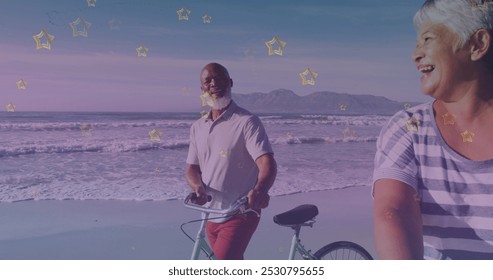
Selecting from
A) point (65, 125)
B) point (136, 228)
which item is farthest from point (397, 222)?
point (65, 125)

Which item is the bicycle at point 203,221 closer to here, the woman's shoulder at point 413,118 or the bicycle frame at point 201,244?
the bicycle frame at point 201,244

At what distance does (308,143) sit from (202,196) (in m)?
3.17

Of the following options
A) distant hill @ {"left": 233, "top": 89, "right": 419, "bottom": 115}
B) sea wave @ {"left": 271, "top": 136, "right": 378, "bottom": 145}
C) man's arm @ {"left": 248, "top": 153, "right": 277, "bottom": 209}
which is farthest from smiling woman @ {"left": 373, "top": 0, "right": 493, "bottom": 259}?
sea wave @ {"left": 271, "top": 136, "right": 378, "bottom": 145}

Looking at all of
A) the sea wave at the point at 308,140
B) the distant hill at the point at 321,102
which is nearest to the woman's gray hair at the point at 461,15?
the distant hill at the point at 321,102

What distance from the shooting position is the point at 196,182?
2.19 metres

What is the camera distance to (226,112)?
2176 millimetres

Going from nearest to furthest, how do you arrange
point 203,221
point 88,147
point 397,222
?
point 397,222 < point 203,221 < point 88,147

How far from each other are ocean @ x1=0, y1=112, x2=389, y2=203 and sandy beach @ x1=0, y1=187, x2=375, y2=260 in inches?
7.5

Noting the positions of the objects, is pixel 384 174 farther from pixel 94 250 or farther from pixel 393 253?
pixel 94 250

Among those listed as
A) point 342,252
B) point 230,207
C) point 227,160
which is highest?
point 227,160

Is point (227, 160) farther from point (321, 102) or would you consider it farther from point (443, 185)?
point (443, 185)

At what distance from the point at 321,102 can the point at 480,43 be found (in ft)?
6.00

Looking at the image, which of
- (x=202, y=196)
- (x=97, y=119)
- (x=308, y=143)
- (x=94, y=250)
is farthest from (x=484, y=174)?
(x=97, y=119)

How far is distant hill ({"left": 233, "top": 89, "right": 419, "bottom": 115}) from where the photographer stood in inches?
111
